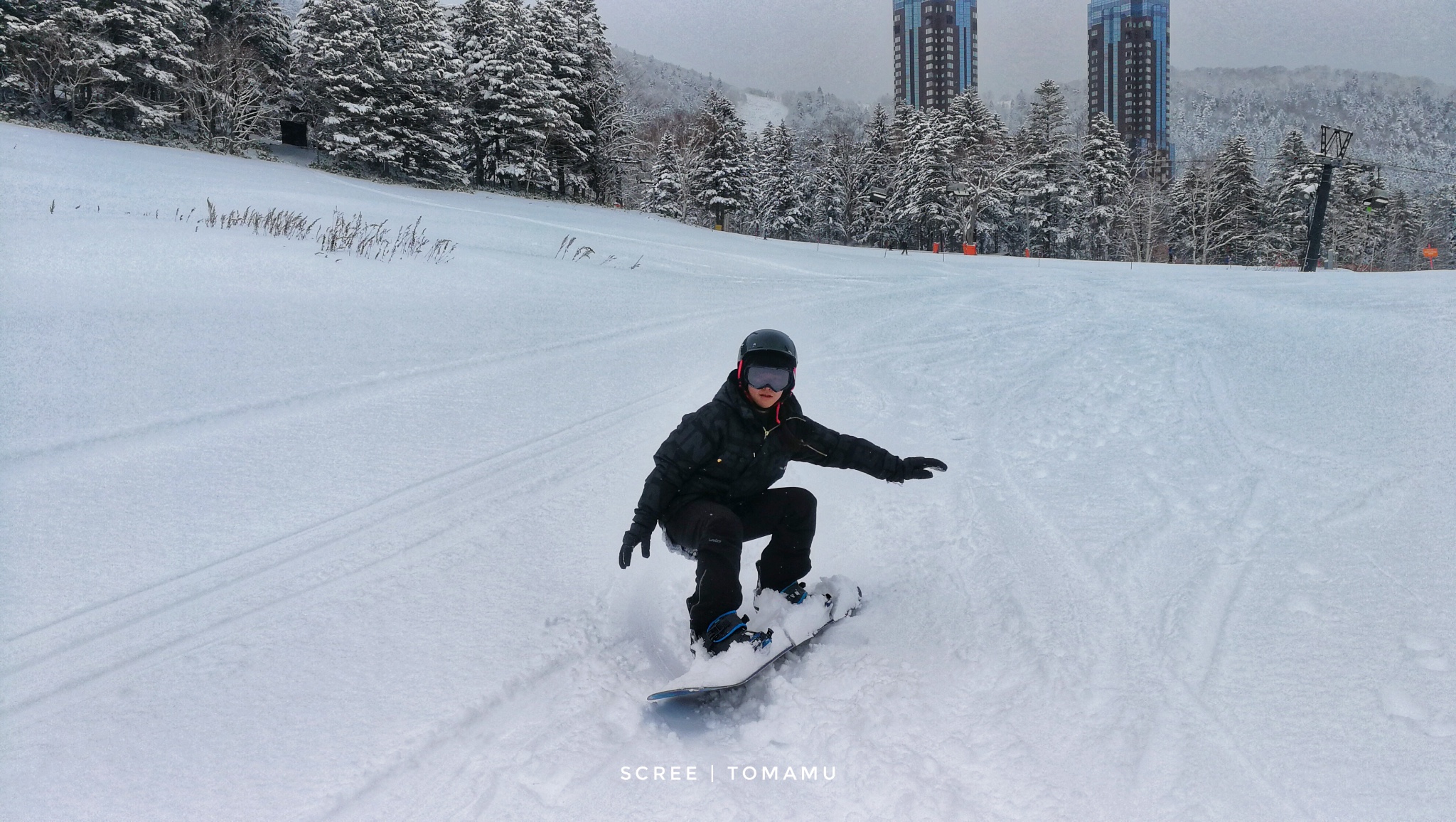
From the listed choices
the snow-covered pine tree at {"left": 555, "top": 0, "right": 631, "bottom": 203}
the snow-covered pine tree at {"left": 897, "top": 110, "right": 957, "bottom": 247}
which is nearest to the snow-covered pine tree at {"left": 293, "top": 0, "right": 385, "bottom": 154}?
the snow-covered pine tree at {"left": 555, "top": 0, "right": 631, "bottom": 203}

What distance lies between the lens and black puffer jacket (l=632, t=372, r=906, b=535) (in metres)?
3.16

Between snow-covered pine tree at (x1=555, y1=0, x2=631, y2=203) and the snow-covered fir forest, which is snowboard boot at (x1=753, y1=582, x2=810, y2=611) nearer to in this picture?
the snow-covered fir forest

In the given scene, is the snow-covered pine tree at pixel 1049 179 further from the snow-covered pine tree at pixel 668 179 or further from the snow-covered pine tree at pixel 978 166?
the snow-covered pine tree at pixel 668 179

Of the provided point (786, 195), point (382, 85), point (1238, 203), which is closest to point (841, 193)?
point (786, 195)

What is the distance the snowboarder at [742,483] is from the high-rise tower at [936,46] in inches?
6040

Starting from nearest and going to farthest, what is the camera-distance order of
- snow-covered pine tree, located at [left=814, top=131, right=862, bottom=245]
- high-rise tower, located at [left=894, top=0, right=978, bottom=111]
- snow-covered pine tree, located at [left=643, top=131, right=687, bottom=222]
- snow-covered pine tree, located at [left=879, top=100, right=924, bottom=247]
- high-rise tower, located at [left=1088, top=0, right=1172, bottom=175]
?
snow-covered pine tree, located at [left=879, top=100, right=924, bottom=247], snow-covered pine tree, located at [left=643, top=131, right=687, bottom=222], snow-covered pine tree, located at [left=814, top=131, right=862, bottom=245], high-rise tower, located at [left=1088, top=0, right=1172, bottom=175], high-rise tower, located at [left=894, top=0, right=978, bottom=111]

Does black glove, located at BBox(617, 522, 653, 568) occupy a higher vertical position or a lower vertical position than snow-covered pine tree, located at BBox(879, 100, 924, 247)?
lower

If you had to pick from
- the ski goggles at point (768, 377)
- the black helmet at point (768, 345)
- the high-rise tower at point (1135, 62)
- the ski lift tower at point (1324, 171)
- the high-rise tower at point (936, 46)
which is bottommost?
the ski goggles at point (768, 377)

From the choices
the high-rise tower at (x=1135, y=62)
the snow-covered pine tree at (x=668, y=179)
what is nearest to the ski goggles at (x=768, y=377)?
the snow-covered pine tree at (x=668, y=179)

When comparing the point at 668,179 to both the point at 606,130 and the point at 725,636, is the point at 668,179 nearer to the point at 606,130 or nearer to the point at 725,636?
the point at 606,130

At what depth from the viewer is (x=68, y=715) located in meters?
2.54

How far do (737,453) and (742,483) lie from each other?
144 mm

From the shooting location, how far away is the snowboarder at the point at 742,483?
2.94 m

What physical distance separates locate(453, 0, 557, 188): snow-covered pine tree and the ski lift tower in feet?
102
